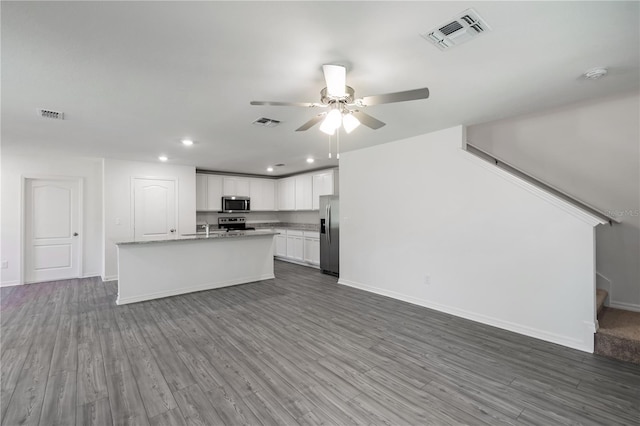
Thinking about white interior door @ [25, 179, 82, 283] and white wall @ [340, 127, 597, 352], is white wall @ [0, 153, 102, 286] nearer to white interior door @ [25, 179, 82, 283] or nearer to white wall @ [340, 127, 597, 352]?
white interior door @ [25, 179, 82, 283]

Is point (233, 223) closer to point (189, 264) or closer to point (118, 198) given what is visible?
point (118, 198)

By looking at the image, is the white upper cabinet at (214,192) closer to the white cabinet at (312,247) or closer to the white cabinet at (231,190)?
the white cabinet at (231,190)

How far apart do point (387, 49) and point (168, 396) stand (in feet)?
9.63

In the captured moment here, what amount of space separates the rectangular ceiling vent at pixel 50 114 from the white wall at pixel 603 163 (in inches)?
214

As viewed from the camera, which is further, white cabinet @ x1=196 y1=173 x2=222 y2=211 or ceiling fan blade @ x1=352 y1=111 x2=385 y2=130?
white cabinet @ x1=196 y1=173 x2=222 y2=211

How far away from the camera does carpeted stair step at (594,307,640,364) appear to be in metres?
2.51

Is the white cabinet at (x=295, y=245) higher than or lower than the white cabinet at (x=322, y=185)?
lower

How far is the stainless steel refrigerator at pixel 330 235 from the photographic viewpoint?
5.87 m

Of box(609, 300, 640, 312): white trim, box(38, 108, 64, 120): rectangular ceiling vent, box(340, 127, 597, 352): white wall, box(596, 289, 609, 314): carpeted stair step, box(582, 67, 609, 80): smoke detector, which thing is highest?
box(582, 67, 609, 80): smoke detector

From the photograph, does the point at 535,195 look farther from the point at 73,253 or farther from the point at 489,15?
the point at 73,253

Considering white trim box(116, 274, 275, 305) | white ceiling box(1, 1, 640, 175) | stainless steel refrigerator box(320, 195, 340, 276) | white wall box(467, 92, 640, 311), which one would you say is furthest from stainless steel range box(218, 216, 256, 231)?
white wall box(467, 92, 640, 311)

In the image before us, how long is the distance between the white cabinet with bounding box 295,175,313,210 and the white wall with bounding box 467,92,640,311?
4.55m

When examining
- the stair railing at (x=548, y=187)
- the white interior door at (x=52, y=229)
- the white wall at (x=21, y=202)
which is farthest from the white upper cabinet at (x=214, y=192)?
the stair railing at (x=548, y=187)

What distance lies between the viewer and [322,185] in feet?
22.6
